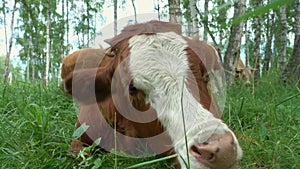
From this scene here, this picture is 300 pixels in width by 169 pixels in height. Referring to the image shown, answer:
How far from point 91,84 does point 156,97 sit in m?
1.09

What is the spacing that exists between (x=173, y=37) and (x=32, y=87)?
3253mm

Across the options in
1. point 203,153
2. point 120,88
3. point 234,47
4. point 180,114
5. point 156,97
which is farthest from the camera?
point 234,47

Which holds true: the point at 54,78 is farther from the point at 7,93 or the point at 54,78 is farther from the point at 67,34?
the point at 67,34

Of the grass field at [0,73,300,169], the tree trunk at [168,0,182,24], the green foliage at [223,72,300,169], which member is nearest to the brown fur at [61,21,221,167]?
the grass field at [0,73,300,169]

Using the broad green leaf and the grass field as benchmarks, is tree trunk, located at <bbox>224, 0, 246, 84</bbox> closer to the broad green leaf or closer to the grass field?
the grass field

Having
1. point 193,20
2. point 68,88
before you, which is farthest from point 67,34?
point 68,88

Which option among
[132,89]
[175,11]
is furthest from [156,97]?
[175,11]

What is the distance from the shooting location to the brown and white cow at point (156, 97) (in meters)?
1.81

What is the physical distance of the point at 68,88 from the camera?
356cm

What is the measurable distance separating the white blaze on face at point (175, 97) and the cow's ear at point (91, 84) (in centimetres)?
52

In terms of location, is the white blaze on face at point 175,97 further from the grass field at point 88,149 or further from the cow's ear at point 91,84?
the cow's ear at point 91,84

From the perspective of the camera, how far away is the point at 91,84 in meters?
3.19

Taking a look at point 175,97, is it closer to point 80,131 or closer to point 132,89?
point 132,89

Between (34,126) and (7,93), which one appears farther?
(7,93)
